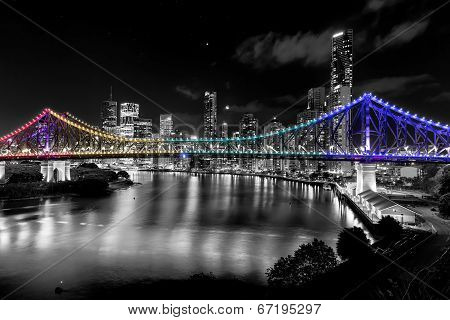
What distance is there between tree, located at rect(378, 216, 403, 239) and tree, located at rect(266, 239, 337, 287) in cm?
734

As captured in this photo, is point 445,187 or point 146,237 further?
point 445,187

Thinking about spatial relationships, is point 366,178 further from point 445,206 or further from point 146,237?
point 146,237

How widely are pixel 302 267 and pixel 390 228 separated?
9433 mm

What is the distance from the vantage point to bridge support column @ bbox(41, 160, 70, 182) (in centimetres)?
5044

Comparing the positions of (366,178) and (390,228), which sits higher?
(366,178)

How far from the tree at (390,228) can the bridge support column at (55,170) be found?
42.7 metres

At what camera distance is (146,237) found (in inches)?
914

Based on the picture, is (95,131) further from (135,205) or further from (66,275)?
(66,275)

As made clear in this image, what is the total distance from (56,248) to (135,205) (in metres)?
17.7

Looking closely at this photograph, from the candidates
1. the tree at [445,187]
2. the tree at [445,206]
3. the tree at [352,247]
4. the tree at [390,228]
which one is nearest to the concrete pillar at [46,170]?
the tree at [390,228]

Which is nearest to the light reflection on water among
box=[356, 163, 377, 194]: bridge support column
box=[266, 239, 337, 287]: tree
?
box=[266, 239, 337, 287]: tree

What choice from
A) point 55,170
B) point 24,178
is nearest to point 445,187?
point 55,170

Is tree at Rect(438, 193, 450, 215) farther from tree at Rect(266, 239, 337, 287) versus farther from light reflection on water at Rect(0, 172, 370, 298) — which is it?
tree at Rect(266, 239, 337, 287)

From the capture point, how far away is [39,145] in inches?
2194
